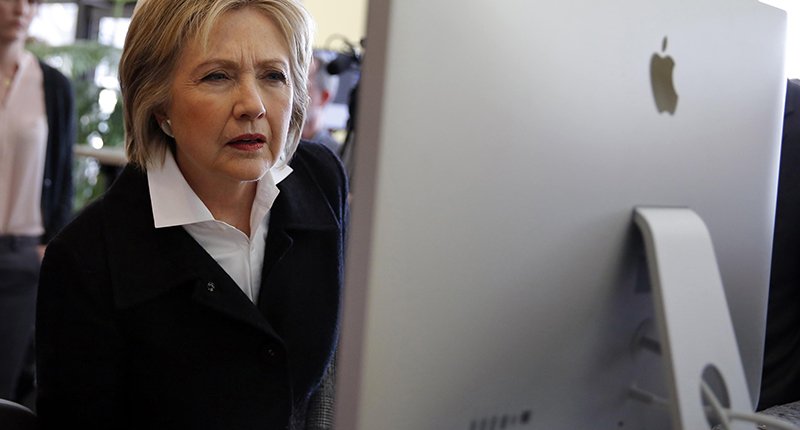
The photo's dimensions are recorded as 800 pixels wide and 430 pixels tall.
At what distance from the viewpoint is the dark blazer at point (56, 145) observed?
215 cm

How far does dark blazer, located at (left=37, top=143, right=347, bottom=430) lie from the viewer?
3.07ft

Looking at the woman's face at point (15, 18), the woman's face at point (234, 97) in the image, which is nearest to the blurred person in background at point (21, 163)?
the woman's face at point (15, 18)

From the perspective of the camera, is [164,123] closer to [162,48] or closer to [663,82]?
[162,48]

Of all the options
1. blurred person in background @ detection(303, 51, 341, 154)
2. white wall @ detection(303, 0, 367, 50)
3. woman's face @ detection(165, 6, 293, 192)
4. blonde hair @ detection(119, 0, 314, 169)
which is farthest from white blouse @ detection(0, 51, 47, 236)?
white wall @ detection(303, 0, 367, 50)

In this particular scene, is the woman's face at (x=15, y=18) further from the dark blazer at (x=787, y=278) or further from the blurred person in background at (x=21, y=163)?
the dark blazer at (x=787, y=278)

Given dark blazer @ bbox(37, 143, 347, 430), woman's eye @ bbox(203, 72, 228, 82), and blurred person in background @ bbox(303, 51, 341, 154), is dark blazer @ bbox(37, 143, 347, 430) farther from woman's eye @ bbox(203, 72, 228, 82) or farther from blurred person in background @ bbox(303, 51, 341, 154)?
blurred person in background @ bbox(303, 51, 341, 154)

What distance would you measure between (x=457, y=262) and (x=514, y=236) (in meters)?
0.05

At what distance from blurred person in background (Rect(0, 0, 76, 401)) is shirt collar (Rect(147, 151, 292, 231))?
112 cm

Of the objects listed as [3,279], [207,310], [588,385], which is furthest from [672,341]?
[3,279]

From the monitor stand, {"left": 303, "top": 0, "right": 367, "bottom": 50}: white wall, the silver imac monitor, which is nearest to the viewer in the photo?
the silver imac monitor

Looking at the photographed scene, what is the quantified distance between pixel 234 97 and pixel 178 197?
139 mm

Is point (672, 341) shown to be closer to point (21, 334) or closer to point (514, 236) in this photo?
point (514, 236)

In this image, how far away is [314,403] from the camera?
3.67 ft

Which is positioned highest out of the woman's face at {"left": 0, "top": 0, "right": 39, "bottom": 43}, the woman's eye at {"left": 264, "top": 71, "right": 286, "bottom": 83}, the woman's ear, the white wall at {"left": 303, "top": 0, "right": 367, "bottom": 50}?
the white wall at {"left": 303, "top": 0, "right": 367, "bottom": 50}
